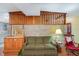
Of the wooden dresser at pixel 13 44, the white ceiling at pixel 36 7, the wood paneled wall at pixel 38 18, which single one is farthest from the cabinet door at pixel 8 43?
the white ceiling at pixel 36 7

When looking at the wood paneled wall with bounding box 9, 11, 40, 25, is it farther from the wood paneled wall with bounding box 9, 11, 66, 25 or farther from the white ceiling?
the white ceiling

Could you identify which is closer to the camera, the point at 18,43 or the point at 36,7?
the point at 36,7

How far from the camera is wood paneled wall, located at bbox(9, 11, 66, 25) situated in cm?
689

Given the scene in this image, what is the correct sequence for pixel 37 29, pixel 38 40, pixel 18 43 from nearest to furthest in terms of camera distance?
pixel 18 43 < pixel 38 40 < pixel 37 29

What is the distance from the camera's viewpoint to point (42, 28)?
7.63 metres

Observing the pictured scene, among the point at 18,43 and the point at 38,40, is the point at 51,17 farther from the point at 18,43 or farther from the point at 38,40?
the point at 18,43

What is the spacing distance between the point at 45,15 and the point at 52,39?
1.50 metres

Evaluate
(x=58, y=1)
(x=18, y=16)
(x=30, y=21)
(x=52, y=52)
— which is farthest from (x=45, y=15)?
(x=58, y=1)

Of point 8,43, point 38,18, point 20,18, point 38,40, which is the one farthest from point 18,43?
point 38,18

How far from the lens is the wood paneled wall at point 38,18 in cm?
689

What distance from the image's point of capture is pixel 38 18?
6.93 meters

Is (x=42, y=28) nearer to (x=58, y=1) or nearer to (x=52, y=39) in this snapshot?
(x=52, y=39)

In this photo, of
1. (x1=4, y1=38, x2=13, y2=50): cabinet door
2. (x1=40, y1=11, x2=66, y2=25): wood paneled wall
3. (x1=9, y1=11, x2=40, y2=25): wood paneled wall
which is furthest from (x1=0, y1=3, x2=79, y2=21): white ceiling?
(x1=4, y1=38, x2=13, y2=50): cabinet door

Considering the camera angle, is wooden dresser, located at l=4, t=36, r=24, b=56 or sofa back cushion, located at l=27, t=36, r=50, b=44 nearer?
wooden dresser, located at l=4, t=36, r=24, b=56
